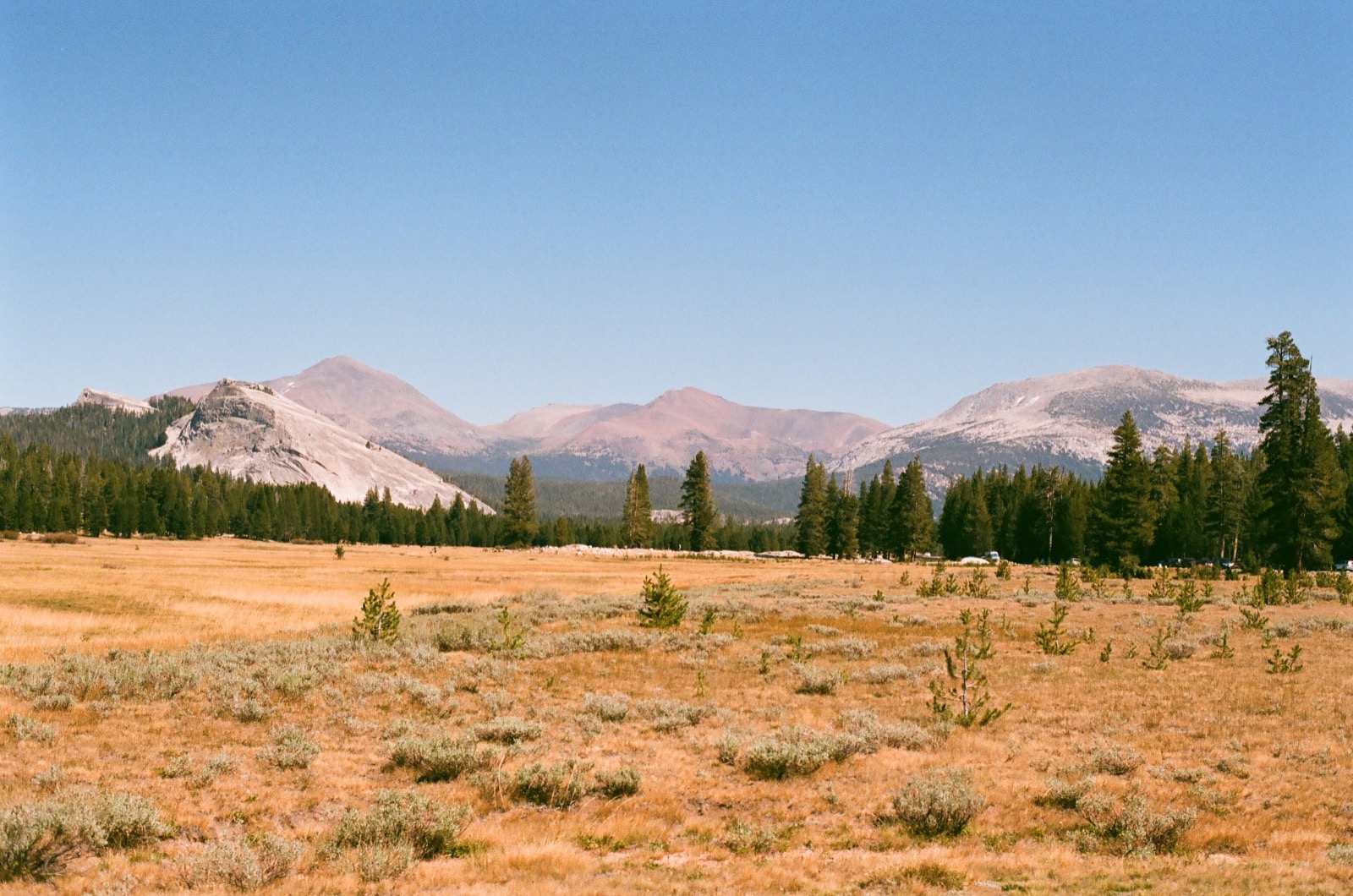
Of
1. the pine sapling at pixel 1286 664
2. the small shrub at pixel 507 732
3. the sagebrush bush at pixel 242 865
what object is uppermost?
the pine sapling at pixel 1286 664

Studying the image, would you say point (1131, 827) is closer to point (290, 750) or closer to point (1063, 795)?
point (1063, 795)

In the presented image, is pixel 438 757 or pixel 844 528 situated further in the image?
pixel 844 528

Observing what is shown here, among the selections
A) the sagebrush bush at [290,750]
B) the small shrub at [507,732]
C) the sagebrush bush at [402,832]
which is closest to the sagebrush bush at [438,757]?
the small shrub at [507,732]

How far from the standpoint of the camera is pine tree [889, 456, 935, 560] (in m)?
109

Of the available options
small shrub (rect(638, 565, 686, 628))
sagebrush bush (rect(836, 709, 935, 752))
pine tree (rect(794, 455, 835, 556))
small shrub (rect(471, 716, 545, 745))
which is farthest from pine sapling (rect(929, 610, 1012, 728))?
pine tree (rect(794, 455, 835, 556))

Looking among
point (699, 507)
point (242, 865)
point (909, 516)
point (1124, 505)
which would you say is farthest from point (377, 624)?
point (699, 507)

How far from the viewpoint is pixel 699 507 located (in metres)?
119

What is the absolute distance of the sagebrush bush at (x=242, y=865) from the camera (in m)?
9.04

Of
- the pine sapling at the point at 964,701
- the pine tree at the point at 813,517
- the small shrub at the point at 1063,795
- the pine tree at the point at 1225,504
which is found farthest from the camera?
the pine tree at the point at 813,517

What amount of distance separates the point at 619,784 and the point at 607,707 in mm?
4888

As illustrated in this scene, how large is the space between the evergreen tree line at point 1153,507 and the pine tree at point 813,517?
0.57 feet

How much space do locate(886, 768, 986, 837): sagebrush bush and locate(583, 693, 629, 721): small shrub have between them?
7011mm

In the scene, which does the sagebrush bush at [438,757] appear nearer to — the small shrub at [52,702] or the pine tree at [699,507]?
the small shrub at [52,702]

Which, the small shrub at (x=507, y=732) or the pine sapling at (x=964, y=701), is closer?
the small shrub at (x=507, y=732)
